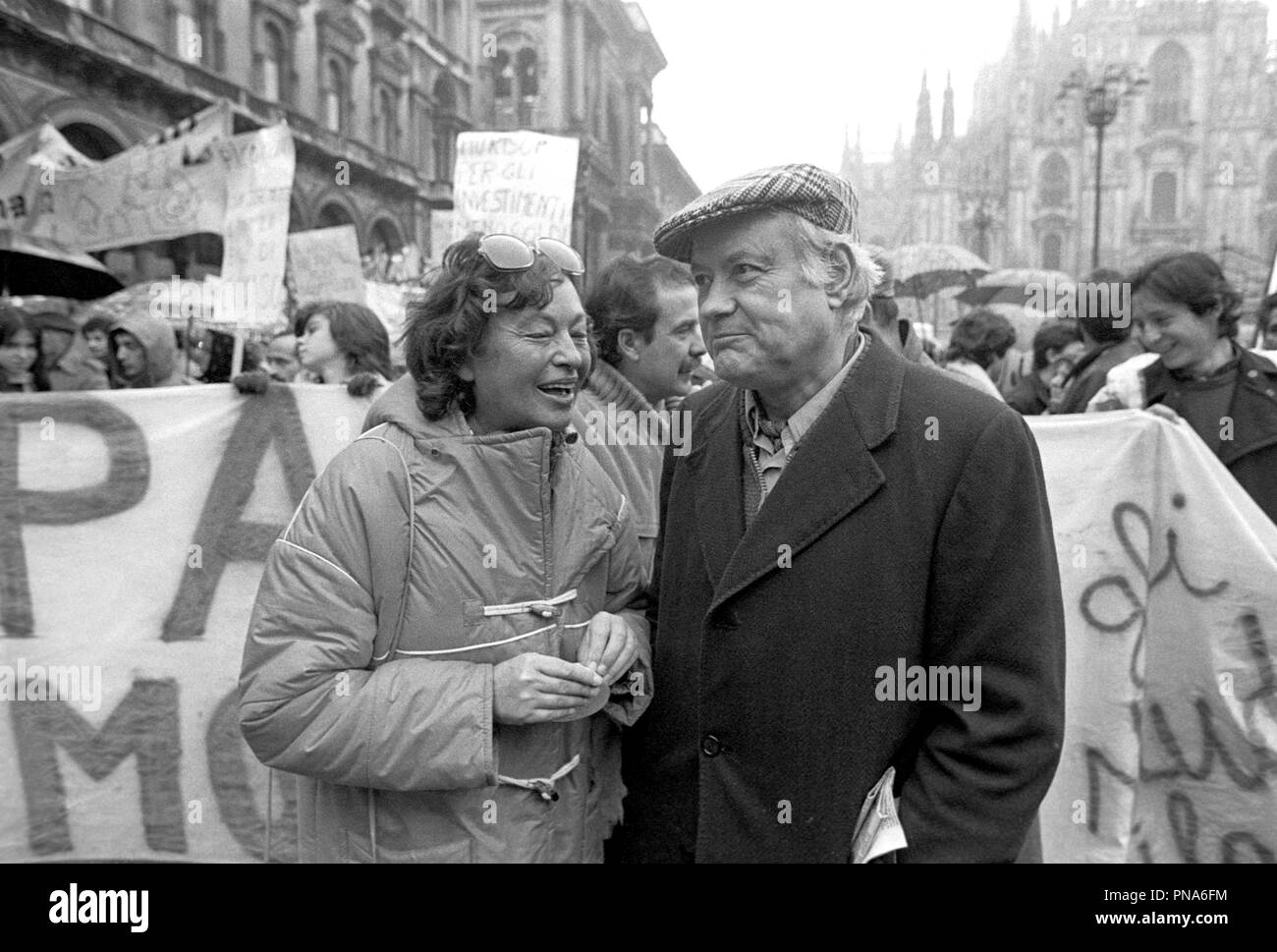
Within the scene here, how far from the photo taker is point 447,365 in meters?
1.95

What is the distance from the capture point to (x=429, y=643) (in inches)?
71.8

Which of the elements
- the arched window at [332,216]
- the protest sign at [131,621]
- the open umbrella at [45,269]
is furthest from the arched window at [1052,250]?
the protest sign at [131,621]

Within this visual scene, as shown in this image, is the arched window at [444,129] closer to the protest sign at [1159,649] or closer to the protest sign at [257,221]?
the protest sign at [257,221]

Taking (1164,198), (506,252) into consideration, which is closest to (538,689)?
(506,252)

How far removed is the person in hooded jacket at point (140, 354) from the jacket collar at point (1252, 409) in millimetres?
4039

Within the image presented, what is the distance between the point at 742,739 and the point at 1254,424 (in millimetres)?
2330

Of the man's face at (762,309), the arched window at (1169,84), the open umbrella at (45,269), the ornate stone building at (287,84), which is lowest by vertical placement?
the man's face at (762,309)

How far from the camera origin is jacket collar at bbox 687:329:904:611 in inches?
65.1

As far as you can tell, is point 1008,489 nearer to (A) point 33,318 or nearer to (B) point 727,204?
(B) point 727,204

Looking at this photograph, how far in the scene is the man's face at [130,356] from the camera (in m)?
3.98

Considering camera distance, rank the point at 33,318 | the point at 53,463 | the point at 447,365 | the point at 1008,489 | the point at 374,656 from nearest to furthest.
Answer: the point at 1008,489, the point at 374,656, the point at 447,365, the point at 53,463, the point at 33,318

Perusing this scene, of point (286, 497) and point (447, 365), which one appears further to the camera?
point (286, 497)

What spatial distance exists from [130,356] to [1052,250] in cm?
7263
